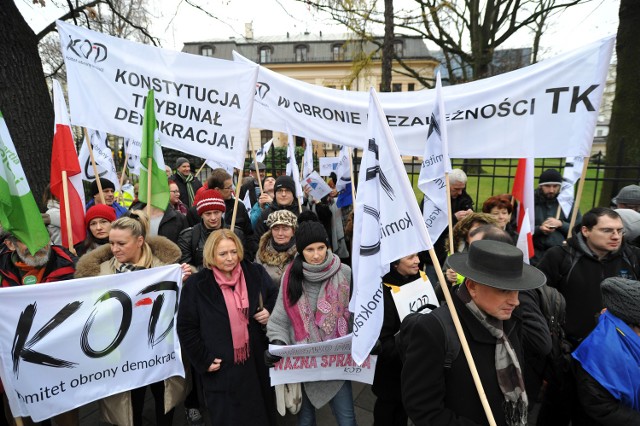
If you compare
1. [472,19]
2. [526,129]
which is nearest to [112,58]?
[526,129]

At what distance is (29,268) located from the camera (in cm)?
280

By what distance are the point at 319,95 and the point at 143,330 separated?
249cm

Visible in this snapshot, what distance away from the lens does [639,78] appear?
23.0ft

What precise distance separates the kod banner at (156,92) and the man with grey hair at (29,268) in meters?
1.24

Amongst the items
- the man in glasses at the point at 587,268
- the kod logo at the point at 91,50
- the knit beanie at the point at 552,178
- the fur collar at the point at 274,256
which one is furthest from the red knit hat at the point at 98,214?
the knit beanie at the point at 552,178

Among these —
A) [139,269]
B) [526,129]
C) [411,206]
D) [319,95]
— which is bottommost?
[139,269]

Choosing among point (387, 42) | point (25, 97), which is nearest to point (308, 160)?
point (387, 42)

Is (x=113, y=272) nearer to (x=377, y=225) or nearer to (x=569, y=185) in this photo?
(x=377, y=225)

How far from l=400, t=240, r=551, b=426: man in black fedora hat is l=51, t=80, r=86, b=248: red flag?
10.3 ft

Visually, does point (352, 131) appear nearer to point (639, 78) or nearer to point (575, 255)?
point (575, 255)

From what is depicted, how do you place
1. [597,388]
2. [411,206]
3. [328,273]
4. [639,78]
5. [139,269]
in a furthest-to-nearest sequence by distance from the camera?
[639,78]
[139,269]
[328,273]
[411,206]
[597,388]

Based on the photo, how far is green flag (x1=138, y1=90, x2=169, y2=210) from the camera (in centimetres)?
338

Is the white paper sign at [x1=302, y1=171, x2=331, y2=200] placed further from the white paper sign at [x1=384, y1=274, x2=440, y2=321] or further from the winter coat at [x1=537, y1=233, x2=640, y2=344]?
the winter coat at [x1=537, y1=233, x2=640, y2=344]

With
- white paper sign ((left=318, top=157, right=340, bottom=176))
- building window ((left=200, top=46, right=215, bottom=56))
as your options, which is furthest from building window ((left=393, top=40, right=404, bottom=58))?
building window ((left=200, top=46, right=215, bottom=56))
